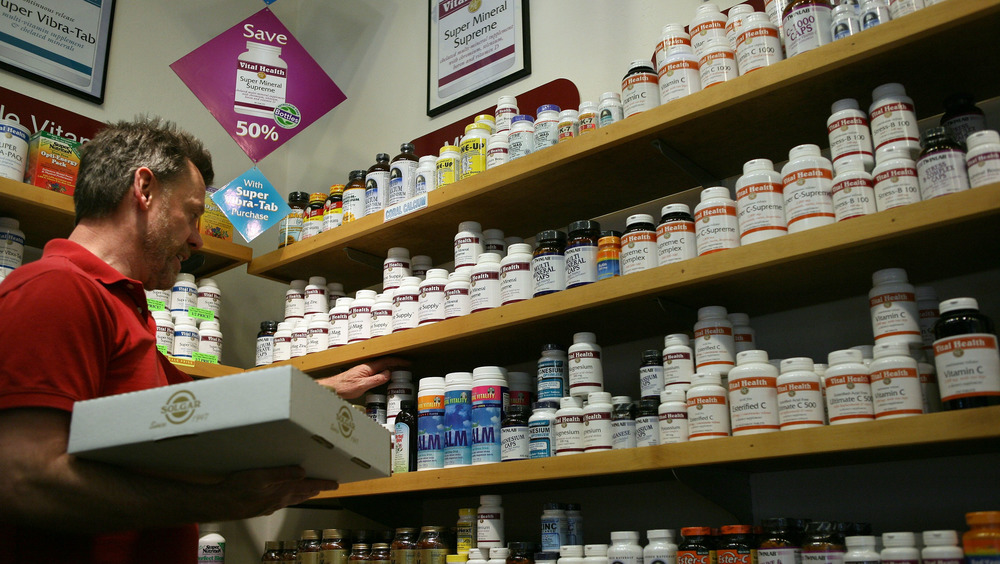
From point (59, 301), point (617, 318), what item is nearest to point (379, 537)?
point (617, 318)

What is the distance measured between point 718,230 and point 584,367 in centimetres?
56

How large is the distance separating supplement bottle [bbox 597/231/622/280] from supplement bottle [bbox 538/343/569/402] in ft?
0.94

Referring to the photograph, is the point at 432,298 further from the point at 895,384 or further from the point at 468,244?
the point at 895,384

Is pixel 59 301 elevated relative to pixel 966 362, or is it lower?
elevated

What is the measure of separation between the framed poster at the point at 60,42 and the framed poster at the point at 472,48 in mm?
1505

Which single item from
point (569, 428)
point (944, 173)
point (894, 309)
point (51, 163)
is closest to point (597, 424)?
point (569, 428)

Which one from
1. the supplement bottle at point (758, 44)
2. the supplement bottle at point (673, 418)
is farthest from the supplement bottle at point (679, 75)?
the supplement bottle at point (673, 418)

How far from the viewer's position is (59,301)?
1.39m

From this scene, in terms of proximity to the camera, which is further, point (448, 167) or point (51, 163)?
point (51, 163)

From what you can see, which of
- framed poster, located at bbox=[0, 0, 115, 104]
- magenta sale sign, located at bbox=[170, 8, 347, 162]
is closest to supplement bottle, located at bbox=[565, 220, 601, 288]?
magenta sale sign, located at bbox=[170, 8, 347, 162]

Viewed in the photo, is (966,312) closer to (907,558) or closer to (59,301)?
(907,558)

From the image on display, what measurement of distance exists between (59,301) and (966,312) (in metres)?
1.72

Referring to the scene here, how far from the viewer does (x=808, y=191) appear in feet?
6.42

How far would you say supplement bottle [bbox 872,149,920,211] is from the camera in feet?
5.95
